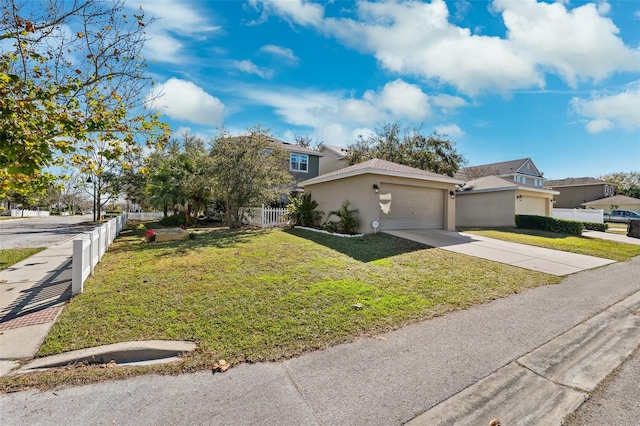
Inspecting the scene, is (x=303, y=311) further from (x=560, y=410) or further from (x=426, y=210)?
(x=426, y=210)

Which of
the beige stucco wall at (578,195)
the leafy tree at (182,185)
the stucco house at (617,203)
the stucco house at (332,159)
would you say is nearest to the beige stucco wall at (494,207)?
the stucco house at (332,159)

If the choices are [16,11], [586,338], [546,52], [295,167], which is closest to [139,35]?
[16,11]

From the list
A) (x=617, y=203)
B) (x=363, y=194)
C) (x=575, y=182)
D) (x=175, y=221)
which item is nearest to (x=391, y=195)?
(x=363, y=194)

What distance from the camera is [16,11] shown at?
4.29 meters

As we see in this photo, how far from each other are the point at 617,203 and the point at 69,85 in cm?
5217

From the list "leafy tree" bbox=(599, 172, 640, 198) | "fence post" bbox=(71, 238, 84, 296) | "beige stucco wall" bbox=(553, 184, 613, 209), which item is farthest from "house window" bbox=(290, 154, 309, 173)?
"leafy tree" bbox=(599, 172, 640, 198)

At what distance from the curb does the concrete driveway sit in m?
4.00

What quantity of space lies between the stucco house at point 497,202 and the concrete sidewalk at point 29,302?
20.3m

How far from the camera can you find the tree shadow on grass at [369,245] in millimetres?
8484

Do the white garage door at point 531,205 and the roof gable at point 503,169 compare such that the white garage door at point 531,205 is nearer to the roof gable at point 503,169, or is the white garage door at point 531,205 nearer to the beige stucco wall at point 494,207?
the beige stucco wall at point 494,207

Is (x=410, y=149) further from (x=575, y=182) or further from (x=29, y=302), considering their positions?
(x=575, y=182)

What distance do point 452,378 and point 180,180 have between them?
A: 57.3 feet

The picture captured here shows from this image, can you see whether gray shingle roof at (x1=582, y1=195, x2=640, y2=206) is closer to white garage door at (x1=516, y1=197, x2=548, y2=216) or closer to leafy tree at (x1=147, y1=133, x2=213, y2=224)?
white garage door at (x1=516, y1=197, x2=548, y2=216)

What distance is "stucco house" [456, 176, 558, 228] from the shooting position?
58.8 feet
